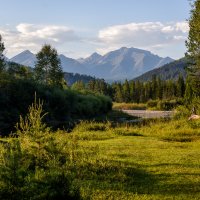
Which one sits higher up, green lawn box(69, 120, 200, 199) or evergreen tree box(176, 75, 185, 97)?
evergreen tree box(176, 75, 185, 97)

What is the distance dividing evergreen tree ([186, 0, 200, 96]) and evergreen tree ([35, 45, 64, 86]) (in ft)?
124

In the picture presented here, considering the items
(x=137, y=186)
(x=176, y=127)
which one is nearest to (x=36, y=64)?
(x=176, y=127)

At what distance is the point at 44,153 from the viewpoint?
13.6 meters

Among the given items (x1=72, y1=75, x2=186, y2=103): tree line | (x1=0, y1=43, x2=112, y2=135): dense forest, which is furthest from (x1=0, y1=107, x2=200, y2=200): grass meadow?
(x1=72, y1=75, x2=186, y2=103): tree line

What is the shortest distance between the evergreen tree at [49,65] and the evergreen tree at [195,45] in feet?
124

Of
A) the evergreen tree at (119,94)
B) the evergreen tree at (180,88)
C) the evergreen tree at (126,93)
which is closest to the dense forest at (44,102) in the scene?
the evergreen tree at (180,88)

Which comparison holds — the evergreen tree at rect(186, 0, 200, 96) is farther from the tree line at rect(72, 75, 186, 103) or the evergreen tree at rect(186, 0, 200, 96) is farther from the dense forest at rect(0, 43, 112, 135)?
the tree line at rect(72, 75, 186, 103)

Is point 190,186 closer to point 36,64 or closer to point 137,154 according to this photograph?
point 137,154

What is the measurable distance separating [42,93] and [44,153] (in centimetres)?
4803

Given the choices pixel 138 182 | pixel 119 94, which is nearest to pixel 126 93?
pixel 119 94

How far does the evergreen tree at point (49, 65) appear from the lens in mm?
75562

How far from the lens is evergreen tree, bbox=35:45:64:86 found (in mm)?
75562

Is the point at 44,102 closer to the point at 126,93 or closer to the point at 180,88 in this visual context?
the point at 180,88

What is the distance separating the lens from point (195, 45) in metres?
37.9
